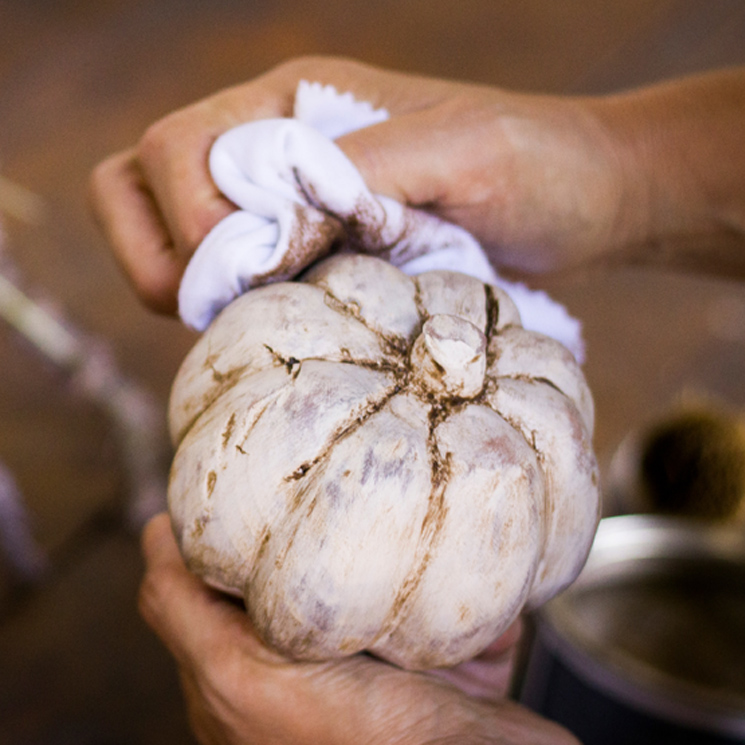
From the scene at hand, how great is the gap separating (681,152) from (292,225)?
2.12ft

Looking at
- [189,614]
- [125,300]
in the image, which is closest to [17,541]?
[125,300]

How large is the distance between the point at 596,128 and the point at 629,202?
0.12 metres

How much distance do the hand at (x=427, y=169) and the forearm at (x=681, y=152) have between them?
38 mm

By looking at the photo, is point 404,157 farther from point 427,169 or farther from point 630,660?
point 630,660

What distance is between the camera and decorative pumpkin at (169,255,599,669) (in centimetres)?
55

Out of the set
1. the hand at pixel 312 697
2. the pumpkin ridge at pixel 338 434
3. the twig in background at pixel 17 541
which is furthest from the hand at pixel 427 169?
the twig in background at pixel 17 541

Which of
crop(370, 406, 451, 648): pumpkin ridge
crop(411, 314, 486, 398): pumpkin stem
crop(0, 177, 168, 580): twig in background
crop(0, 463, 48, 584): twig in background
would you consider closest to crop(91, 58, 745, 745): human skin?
crop(370, 406, 451, 648): pumpkin ridge

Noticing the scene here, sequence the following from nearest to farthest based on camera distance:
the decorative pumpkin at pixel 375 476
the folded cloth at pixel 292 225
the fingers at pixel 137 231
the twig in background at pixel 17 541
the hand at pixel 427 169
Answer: the decorative pumpkin at pixel 375 476 → the folded cloth at pixel 292 225 → the hand at pixel 427 169 → the fingers at pixel 137 231 → the twig in background at pixel 17 541

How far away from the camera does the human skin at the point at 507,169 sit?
79 cm

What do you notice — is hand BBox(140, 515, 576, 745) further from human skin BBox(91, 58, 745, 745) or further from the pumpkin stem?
the pumpkin stem

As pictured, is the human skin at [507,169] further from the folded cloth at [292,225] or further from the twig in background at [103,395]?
the twig in background at [103,395]

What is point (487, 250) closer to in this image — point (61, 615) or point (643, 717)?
point (643, 717)

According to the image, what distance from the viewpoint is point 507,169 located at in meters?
0.86

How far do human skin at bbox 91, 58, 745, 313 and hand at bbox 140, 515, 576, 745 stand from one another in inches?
15.5
